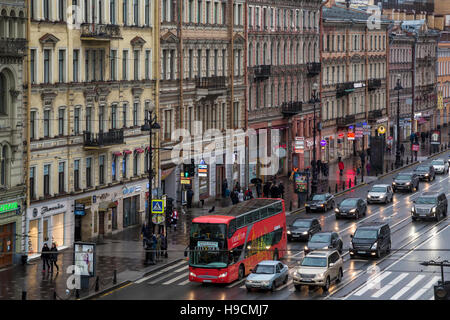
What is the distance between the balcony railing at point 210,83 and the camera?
7238cm

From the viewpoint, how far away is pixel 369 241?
50656 millimetres

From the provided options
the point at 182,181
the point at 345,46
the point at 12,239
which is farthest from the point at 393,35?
the point at 12,239

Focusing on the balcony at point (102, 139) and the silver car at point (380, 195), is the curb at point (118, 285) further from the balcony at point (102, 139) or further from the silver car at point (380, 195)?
the silver car at point (380, 195)

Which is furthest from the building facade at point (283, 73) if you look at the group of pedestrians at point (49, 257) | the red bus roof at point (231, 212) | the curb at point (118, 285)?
the group of pedestrians at point (49, 257)

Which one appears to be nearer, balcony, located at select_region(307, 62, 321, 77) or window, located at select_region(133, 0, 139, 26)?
window, located at select_region(133, 0, 139, 26)

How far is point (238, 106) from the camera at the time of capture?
3201 inches

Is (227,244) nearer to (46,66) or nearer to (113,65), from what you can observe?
(46,66)

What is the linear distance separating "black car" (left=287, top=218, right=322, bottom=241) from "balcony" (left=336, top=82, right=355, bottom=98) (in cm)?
5007

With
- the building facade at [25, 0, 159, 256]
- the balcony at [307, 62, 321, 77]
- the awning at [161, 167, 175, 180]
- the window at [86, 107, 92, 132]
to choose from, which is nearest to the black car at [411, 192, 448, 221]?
the awning at [161, 167, 175, 180]

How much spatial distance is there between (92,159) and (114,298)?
18.7 meters

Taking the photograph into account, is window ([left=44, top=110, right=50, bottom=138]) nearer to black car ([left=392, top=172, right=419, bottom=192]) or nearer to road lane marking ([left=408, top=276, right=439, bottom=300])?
road lane marking ([left=408, top=276, right=439, bottom=300])

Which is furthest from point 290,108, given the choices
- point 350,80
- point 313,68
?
point 350,80

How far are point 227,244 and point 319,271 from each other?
453cm

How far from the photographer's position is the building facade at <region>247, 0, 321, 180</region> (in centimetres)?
8431
